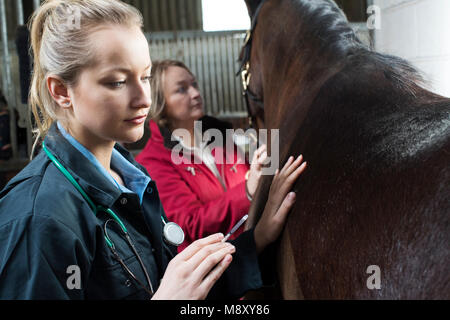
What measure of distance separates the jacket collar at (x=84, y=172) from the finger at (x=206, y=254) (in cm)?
17

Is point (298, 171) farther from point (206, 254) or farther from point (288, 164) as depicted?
point (206, 254)

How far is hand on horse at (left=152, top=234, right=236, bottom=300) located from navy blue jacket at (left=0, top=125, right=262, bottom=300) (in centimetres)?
7

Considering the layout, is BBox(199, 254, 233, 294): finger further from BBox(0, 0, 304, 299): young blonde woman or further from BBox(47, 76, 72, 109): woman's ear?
BBox(47, 76, 72, 109): woman's ear

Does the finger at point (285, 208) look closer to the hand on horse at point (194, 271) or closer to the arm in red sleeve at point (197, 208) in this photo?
the hand on horse at point (194, 271)

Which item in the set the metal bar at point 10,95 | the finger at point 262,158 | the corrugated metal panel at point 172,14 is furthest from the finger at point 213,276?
the corrugated metal panel at point 172,14

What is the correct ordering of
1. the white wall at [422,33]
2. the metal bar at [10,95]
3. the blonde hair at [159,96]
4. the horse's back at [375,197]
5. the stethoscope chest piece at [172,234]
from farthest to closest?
the metal bar at [10,95] → the blonde hair at [159,96] → the white wall at [422,33] → the stethoscope chest piece at [172,234] → the horse's back at [375,197]

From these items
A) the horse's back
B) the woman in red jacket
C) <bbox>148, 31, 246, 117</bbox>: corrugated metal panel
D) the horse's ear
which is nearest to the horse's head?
the horse's ear

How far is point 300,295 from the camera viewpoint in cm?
86

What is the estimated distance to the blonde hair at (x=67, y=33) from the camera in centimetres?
76

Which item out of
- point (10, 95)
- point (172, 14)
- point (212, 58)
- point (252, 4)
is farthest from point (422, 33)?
point (10, 95)

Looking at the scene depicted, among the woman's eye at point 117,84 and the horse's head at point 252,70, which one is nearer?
the woman's eye at point 117,84

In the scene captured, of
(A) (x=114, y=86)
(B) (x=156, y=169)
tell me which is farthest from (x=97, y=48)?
(B) (x=156, y=169)

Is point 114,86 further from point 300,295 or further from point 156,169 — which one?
point 156,169

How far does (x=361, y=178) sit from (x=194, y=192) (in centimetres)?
105
